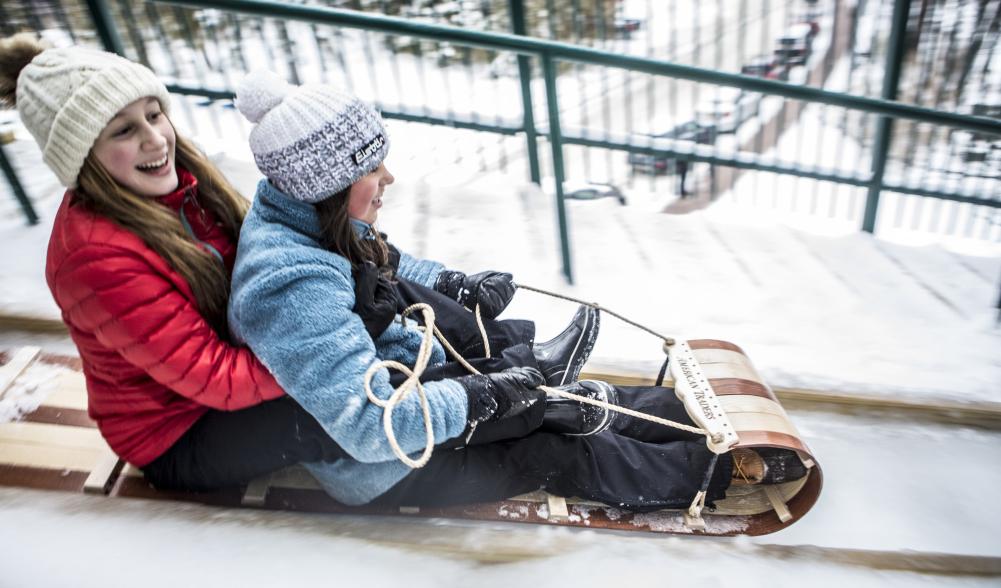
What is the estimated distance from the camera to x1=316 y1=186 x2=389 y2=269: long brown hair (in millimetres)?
1493

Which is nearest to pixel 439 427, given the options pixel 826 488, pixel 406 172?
pixel 826 488

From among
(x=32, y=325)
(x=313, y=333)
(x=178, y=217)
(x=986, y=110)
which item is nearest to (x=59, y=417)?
(x=32, y=325)

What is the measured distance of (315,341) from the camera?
1361 millimetres

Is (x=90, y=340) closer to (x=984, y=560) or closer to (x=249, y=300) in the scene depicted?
(x=249, y=300)

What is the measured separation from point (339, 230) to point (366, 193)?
0.11 metres

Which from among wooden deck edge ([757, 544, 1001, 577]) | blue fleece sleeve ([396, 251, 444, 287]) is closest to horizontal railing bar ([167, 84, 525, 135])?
blue fleece sleeve ([396, 251, 444, 287])

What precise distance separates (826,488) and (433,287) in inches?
52.3

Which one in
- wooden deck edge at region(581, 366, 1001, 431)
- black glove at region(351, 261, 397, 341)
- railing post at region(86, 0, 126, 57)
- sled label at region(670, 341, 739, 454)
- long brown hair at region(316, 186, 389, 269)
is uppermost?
railing post at region(86, 0, 126, 57)

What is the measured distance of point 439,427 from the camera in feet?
4.88

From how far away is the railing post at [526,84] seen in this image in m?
3.22

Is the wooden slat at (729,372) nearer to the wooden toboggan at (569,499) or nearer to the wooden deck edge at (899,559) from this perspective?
the wooden toboggan at (569,499)

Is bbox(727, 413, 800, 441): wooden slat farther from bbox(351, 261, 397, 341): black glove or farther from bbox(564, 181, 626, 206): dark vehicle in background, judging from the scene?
bbox(564, 181, 626, 206): dark vehicle in background

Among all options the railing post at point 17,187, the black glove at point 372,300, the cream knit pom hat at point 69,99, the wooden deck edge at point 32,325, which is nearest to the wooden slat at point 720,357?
the black glove at point 372,300

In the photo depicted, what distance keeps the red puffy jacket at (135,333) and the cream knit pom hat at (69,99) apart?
0.39 feet
